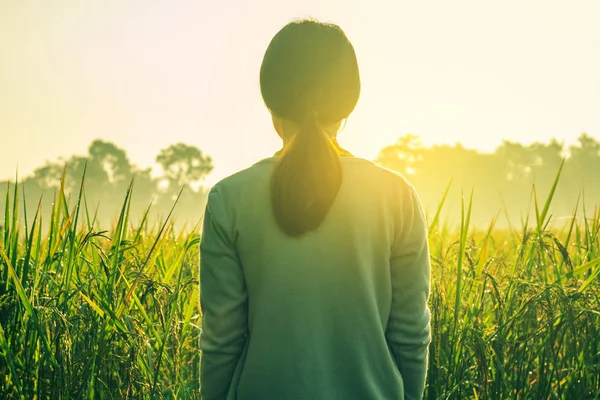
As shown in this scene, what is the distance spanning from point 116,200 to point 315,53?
7013cm

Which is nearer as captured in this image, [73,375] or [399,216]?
[399,216]

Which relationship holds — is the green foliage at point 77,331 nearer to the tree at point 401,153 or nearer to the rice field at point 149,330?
the rice field at point 149,330

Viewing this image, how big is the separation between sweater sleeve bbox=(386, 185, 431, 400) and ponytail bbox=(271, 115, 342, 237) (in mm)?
268

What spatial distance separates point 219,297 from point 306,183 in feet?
1.37

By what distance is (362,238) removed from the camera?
1636mm

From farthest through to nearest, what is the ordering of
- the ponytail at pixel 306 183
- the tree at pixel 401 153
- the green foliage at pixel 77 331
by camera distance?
the tree at pixel 401 153
the green foliage at pixel 77 331
the ponytail at pixel 306 183

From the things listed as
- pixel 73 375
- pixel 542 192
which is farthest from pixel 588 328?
pixel 542 192

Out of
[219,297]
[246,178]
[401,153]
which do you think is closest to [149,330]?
[219,297]

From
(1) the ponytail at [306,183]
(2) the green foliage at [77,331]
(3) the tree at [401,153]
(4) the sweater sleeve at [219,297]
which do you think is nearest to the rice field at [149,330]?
(2) the green foliage at [77,331]

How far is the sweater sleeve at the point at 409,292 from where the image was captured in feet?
5.70

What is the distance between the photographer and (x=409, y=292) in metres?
1.74

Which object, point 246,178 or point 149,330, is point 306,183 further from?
point 149,330

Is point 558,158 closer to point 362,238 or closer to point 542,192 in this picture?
point 542,192

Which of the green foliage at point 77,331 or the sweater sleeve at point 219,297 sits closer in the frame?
the sweater sleeve at point 219,297
